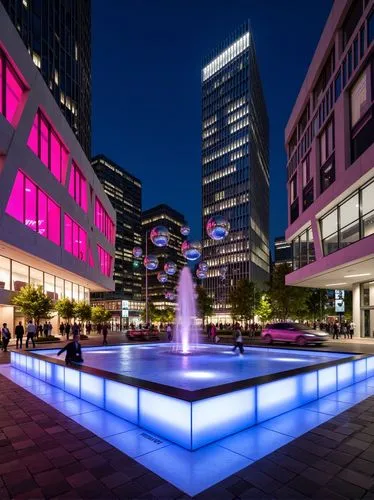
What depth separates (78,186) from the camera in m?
38.7

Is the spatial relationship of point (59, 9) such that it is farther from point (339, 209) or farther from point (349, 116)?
point (339, 209)

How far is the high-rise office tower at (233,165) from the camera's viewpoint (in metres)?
108

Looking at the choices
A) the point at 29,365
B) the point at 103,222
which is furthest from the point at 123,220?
the point at 29,365

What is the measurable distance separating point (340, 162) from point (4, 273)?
27.6 m

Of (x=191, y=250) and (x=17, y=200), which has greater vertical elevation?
(x=17, y=200)

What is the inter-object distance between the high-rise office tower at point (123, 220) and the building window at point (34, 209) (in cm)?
12439

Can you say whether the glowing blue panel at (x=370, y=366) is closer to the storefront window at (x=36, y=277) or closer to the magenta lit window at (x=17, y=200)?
the magenta lit window at (x=17, y=200)

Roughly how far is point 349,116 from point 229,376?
73.8ft

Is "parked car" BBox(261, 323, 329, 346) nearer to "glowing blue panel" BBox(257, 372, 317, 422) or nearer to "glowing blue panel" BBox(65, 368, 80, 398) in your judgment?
"glowing blue panel" BBox(257, 372, 317, 422)

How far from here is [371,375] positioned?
13.0m

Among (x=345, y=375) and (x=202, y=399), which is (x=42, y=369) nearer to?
(x=202, y=399)

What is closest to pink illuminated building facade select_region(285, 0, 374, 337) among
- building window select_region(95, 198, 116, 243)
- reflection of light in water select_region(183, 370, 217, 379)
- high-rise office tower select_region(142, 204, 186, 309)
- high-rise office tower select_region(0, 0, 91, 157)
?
reflection of light in water select_region(183, 370, 217, 379)

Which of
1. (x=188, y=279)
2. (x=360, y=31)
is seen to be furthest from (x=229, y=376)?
(x=360, y=31)

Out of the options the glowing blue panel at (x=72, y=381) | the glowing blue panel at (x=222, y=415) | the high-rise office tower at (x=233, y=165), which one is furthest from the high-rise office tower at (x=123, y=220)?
the glowing blue panel at (x=222, y=415)
